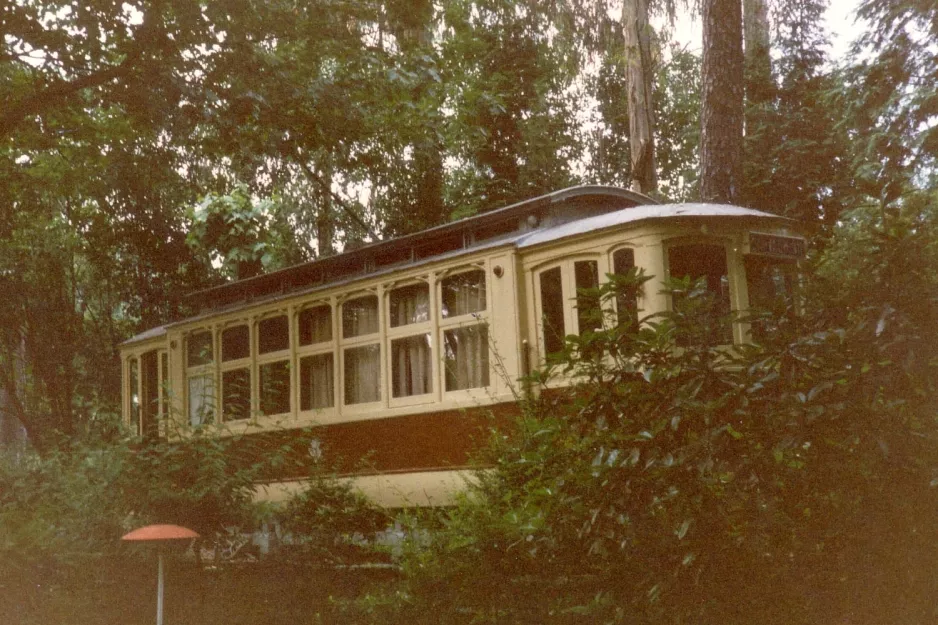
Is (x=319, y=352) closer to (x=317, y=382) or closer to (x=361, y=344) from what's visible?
(x=317, y=382)

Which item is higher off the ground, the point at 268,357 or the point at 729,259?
the point at 729,259

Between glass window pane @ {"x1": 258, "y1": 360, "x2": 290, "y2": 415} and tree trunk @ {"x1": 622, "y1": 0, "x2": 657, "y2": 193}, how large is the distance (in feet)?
24.4

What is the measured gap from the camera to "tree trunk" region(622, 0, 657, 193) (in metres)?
17.7

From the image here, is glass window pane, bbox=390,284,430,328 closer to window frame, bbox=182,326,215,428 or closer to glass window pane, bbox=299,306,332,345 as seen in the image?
glass window pane, bbox=299,306,332,345

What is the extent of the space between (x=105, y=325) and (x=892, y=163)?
15.8m

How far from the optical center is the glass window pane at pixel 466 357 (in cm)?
985

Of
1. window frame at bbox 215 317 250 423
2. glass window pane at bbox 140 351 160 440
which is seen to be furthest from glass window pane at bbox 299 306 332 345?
glass window pane at bbox 140 351 160 440

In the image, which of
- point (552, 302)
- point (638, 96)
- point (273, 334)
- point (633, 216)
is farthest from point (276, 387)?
point (638, 96)

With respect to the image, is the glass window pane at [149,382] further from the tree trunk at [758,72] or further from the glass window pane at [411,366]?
the tree trunk at [758,72]

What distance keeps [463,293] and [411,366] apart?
35.1 inches

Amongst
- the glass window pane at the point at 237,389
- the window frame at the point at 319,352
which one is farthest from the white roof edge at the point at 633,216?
the glass window pane at the point at 237,389

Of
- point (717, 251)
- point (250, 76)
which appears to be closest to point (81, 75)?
point (250, 76)

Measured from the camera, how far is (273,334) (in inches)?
493

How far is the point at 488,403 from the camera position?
958 cm
